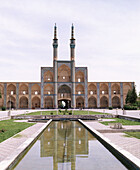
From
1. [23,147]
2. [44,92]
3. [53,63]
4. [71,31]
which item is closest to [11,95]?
[44,92]

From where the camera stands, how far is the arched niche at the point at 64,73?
4638cm

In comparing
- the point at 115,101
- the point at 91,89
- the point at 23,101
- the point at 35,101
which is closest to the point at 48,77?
the point at 35,101

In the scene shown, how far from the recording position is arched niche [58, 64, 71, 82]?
46375 mm

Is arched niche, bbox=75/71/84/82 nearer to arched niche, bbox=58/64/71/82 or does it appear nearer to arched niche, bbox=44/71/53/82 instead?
arched niche, bbox=58/64/71/82

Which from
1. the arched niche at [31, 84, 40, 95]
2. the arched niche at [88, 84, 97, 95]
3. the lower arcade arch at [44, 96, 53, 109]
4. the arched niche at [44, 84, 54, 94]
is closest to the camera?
the arched niche at [44, 84, 54, 94]

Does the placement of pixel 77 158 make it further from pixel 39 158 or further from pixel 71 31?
pixel 71 31

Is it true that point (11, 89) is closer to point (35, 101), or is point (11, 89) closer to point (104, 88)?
point (35, 101)

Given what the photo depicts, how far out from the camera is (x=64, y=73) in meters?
46.7

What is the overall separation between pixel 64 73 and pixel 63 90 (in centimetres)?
426

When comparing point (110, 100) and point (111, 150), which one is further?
A: point (110, 100)

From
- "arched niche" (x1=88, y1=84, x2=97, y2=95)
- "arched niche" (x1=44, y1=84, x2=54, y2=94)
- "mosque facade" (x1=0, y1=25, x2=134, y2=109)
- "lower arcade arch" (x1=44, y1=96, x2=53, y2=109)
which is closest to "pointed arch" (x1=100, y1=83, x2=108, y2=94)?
"mosque facade" (x1=0, y1=25, x2=134, y2=109)

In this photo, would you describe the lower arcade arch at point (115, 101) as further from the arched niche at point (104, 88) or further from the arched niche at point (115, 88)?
the arched niche at point (104, 88)

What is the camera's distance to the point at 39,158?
18.3ft

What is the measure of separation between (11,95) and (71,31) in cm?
2149
